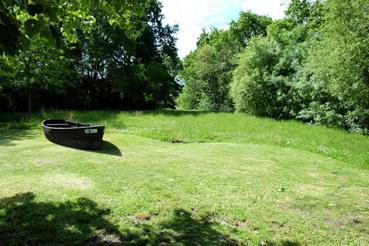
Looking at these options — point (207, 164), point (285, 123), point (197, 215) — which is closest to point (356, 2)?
point (285, 123)

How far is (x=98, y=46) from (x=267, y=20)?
92.4 ft

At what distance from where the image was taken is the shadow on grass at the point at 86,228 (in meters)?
5.18

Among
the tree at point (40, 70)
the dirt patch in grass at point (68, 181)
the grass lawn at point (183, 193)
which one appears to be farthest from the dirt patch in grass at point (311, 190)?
the tree at point (40, 70)

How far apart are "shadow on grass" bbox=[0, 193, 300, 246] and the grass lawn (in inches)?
0.6

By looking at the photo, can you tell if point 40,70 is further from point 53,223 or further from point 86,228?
point 86,228

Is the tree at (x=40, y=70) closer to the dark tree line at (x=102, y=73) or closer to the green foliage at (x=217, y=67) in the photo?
the dark tree line at (x=102, y=73)

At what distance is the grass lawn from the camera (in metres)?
5.63

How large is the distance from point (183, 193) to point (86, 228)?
254 cm

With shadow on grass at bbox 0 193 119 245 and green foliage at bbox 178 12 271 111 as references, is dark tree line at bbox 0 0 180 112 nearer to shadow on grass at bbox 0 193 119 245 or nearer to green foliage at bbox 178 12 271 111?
green foliage at bbox 178 12 271 111

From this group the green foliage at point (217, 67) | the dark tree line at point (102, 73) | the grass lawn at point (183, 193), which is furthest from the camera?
the green foliage at point (217, 67)

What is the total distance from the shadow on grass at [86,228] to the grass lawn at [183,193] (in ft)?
0.05

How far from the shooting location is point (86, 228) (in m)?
5.53

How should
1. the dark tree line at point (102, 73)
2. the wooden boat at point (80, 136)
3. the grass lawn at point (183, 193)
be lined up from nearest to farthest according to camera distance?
the grass lawn at point (183, 193) < the wooden boat at point (80, 136) < the dark tree line at point (102, 73)

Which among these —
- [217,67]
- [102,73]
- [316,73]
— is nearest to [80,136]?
[316,73]
